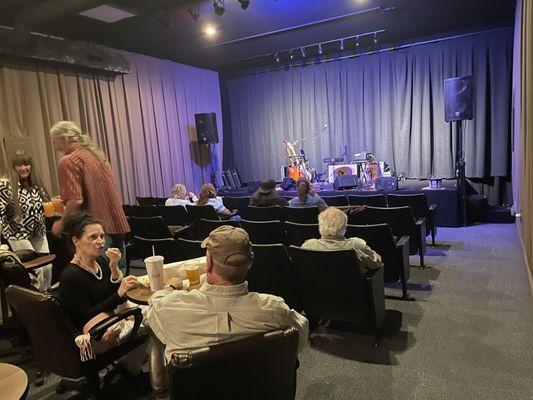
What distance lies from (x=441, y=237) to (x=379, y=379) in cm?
391

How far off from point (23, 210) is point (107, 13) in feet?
11.1

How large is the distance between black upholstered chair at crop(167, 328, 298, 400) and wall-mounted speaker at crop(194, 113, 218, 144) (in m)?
8.37

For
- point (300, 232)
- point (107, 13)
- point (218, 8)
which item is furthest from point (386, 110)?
point (300, 232)

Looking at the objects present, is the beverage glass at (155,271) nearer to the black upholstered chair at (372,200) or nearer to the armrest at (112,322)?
the armrest at (112,322)

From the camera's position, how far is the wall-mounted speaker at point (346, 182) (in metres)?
7.59

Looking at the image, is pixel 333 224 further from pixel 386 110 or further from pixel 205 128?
pixel 386 110


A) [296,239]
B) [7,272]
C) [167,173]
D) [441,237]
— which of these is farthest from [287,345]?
[167,173]

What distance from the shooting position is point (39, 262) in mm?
3328

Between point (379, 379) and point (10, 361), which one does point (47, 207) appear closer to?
point (10, 361)

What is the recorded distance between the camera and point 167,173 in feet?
30.1

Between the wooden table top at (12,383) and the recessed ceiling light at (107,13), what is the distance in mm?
5153

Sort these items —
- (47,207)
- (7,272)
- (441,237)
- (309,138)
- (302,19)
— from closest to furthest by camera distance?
1. (7,272)
2. (47,207)
3. (441,237)
4. (302,19)
5. (309,138)

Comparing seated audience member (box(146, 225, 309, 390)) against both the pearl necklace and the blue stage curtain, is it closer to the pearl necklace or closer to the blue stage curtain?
the pearl necklace

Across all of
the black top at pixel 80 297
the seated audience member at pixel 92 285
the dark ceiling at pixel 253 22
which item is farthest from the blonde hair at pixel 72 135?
the dark ceiling at pixel 253 22
